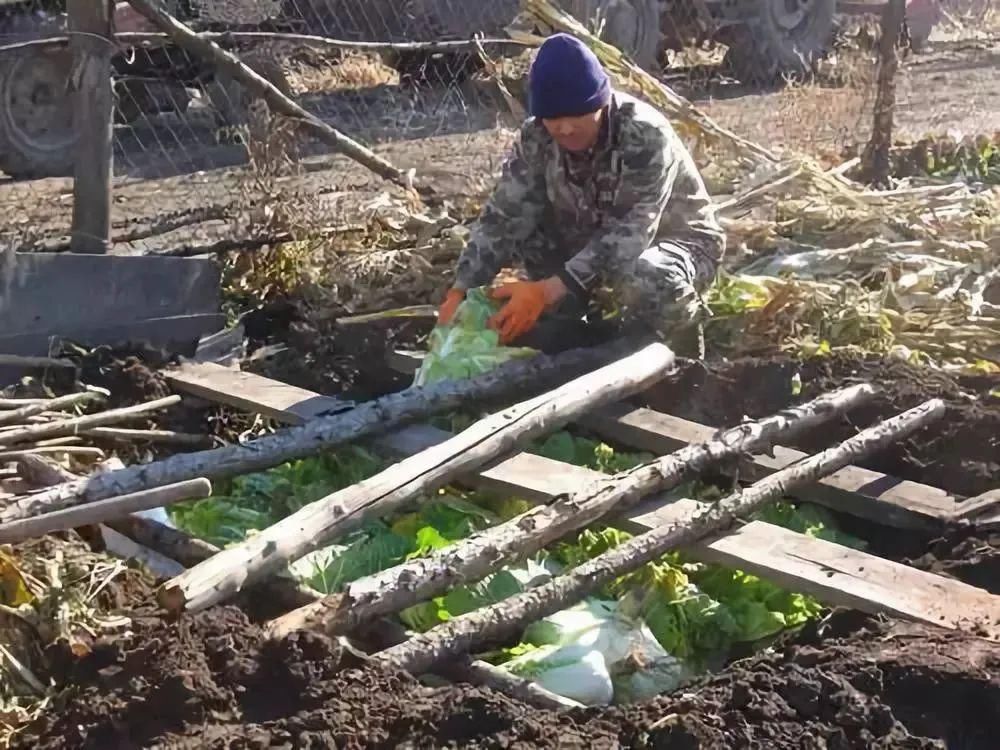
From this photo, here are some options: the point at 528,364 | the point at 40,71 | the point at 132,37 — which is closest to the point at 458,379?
the point at 528,364

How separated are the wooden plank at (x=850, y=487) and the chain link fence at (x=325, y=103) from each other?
111 inches

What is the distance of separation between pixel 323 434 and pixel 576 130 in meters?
1.51

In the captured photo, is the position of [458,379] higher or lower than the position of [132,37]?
lower

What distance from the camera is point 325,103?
1252cm

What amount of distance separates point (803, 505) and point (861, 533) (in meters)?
0.20

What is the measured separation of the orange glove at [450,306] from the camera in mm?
5321

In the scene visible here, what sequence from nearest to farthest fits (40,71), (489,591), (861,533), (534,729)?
(534,729)
(489,591)
(861,533)
(40,71)

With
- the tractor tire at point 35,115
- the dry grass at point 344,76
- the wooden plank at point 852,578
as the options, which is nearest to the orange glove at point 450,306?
the wooden plank at point 852,578

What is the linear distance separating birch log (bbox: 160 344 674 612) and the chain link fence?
2.69m

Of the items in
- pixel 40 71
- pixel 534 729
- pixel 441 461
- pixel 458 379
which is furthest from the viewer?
pixel 40 71

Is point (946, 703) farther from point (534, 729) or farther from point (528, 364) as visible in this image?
point (528, 364)

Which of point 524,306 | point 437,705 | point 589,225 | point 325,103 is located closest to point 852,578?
point 437,705

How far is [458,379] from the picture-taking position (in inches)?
195

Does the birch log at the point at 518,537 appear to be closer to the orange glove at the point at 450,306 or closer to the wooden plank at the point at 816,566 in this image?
the wooden plank at the point at 816,566
